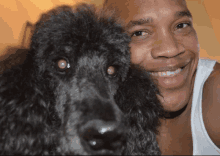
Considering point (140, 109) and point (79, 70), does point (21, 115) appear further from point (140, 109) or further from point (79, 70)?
point (140, 109)

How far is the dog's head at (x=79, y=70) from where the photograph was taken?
797mm

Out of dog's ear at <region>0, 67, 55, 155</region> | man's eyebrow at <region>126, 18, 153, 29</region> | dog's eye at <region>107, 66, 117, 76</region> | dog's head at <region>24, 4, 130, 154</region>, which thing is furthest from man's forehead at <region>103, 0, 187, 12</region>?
dog's ear at <region>0, 67, 55, 155</region>

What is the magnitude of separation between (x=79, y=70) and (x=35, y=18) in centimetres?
137

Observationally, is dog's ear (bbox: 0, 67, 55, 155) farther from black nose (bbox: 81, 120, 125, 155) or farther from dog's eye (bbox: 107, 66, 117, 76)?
dog's eye (bbox: 107, 66, 117, 76)

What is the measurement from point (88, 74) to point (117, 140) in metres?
0.45

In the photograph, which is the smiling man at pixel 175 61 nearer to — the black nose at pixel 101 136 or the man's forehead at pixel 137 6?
the man's forehead at pixel 137 6

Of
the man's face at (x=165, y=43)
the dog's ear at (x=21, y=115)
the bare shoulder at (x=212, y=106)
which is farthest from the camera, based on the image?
the bare shoulder at (x=212, y=106)

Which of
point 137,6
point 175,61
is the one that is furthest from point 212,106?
point 137,6

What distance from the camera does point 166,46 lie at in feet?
4.03

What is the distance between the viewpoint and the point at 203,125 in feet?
4.65

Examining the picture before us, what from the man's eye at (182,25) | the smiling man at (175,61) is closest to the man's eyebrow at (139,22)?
the smiling man at (175,61)

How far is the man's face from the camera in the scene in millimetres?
1261

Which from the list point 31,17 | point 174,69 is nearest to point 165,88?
point 174,69

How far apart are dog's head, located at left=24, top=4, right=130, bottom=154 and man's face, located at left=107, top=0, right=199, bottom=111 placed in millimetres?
180
